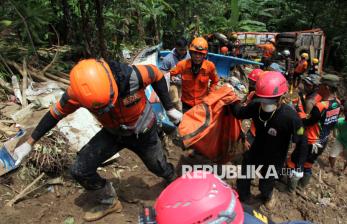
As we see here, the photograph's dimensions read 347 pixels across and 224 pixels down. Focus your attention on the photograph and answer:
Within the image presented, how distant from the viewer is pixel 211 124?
13.6ft

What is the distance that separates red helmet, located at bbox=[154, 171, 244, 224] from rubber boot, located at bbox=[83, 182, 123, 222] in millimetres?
2257

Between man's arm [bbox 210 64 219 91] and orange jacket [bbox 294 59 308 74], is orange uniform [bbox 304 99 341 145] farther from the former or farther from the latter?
orange jacket [bbox 294 59 308 74]

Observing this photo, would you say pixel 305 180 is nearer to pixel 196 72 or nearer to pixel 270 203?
pixel 270 203

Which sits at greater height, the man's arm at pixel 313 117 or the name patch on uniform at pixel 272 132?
the name patch on uniform at pixel 272 132

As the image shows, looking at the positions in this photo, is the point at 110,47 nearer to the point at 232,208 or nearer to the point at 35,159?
the point at 35,159

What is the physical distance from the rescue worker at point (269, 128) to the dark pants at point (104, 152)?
3.46 ft

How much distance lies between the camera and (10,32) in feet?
Answer: 19.9

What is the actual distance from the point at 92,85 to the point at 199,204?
4.91 ft

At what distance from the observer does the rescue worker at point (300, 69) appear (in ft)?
35.7

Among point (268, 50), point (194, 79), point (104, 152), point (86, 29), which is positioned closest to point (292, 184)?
point (194, 79)

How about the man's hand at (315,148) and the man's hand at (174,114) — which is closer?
the man's hand at (174,114)

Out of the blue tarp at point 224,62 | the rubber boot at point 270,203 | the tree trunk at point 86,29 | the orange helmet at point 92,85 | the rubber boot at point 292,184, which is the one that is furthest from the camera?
the blue tarp at point 224,62

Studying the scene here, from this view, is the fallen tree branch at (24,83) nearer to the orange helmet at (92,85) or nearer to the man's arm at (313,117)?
the orange helmet at (92,85)
